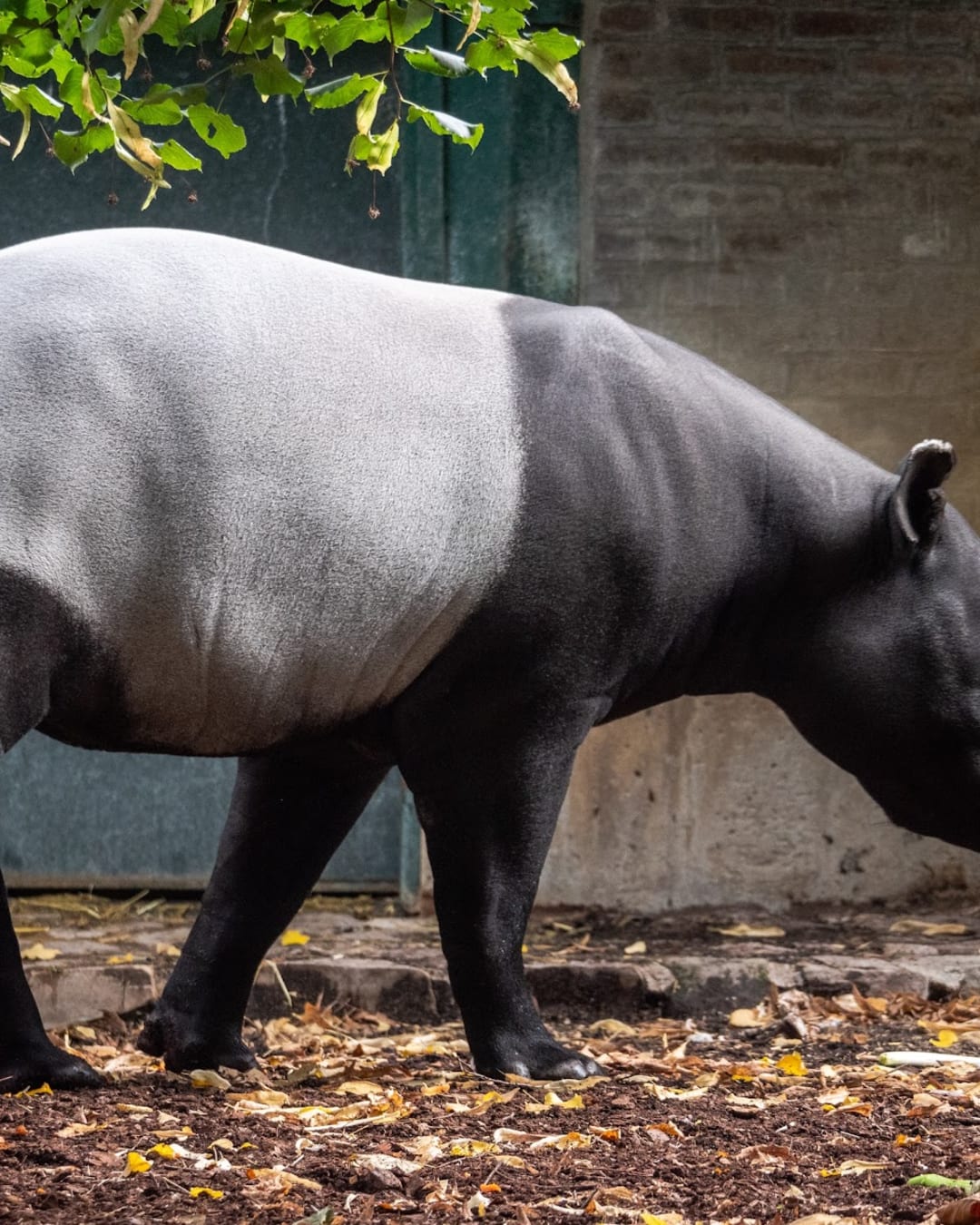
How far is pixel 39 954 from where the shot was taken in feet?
16.4

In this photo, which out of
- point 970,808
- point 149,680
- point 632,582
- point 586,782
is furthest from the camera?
point 586,782

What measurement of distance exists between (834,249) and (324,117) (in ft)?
6.06

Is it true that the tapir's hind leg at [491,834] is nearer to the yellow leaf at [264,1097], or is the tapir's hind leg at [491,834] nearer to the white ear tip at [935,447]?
the yellow leaf at [264,1097]

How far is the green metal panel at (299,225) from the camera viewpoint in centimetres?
609

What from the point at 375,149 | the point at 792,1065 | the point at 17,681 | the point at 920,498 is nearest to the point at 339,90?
the point at 375,149

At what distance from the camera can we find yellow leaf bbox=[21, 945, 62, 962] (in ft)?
16.2

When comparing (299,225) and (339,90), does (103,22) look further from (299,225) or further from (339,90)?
(299,225)

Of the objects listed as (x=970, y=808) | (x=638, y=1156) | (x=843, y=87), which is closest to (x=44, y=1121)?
(x=638, y=1156)

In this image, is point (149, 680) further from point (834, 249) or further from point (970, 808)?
point (834, 249)

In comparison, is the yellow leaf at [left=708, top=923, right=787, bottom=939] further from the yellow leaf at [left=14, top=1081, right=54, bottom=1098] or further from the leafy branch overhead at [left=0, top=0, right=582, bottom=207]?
the leafy branch overhead at [left=0, top=0, right=582, bottom=207]

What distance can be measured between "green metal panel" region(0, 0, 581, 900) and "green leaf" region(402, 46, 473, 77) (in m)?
2.97

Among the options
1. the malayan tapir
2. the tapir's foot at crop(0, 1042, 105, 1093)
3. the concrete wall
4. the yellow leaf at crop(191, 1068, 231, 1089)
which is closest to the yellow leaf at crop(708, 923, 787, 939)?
the concrete wall

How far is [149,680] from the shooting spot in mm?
3154

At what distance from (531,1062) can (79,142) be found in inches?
78.5
